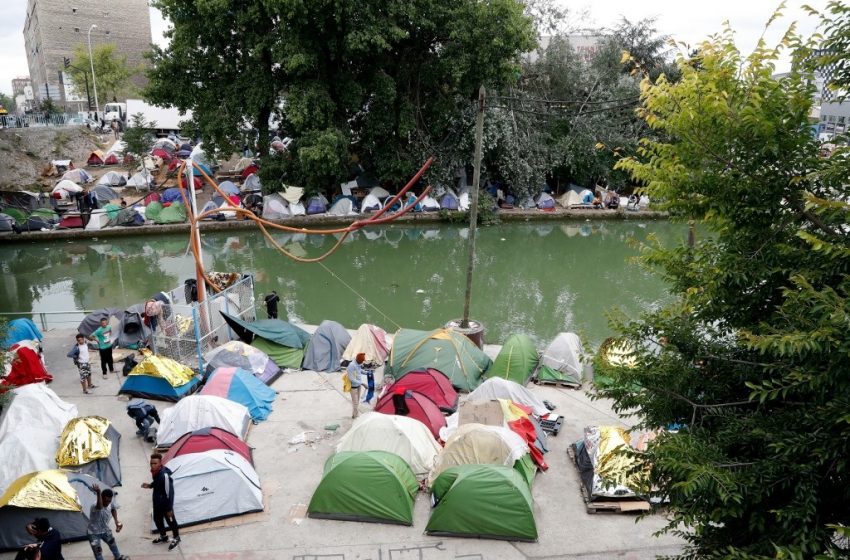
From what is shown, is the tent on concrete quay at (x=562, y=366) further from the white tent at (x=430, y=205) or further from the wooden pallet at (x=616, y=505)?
the white tent at (x=430, y=205)

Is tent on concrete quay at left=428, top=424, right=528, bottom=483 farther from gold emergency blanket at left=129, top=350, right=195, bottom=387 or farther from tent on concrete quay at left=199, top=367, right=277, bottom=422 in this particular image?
gold emergency blanket at left=129, top=350, right=195, bottom=387

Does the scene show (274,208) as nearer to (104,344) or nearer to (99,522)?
(104,344)

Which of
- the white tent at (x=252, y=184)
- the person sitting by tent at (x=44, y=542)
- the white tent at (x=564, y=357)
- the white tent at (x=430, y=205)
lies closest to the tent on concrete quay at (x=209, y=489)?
the person sitting by tent at (x=44, y=542)

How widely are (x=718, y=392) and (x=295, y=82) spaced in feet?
82.4

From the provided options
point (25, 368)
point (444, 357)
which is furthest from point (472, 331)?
point (25, 368)

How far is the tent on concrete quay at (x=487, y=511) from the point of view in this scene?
779 cm

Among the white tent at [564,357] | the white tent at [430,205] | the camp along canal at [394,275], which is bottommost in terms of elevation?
the camp along canal at [394,275]

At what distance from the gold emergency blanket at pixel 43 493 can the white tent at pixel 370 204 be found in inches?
903

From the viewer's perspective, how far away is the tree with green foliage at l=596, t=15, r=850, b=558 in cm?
409

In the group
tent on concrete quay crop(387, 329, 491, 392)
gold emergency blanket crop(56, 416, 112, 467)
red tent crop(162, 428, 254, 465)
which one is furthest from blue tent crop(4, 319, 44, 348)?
tent on concrete quay crop(387, 329, 491, 392)

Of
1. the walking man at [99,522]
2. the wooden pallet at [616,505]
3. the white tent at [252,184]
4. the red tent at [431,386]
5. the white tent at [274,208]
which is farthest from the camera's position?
the white tent at [252,184]

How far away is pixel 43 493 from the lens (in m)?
7.47

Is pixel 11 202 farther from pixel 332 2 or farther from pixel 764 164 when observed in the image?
pixel 764 164

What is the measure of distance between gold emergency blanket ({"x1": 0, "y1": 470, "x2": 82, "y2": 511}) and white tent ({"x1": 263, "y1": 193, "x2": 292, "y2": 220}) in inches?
867
